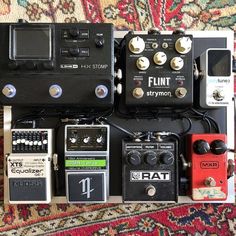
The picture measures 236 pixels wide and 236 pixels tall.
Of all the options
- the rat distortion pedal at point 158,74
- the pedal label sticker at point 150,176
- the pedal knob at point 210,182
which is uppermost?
the rat distortion pedal at point 158,74

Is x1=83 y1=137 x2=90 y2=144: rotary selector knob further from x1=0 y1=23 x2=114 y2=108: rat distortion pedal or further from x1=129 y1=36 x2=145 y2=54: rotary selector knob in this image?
x1=129 y1=36 x2=145 y2=54: rotary selector knob

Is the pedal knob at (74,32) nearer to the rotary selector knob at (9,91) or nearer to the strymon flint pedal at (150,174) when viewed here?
the rotary selector knob at (9,91)

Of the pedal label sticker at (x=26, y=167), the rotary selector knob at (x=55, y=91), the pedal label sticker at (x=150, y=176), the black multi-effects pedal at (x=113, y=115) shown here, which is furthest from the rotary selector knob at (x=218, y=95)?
the pedal label sticker at (x=26, y=167)

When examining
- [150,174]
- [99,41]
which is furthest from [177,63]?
[150,174]

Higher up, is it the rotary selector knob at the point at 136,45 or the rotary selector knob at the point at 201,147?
the rotary selector knob at the point at 136,45

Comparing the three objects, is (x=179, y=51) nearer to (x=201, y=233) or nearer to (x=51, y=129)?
(x=51, y=129)

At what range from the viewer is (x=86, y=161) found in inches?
49.7

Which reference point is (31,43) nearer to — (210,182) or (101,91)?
(101,91)

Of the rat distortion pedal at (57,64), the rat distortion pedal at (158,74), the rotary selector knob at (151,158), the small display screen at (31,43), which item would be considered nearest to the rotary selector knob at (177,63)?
the rat distortion pedal at (158,74)

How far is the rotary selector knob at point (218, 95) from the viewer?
123 centimetres

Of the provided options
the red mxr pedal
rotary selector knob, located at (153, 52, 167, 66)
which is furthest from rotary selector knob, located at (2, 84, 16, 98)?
the red mxr pedal

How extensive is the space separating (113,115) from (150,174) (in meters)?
0.27

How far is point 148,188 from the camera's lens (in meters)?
1.26

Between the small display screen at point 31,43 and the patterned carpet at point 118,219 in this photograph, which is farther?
the patterned carpet at point 118,219
